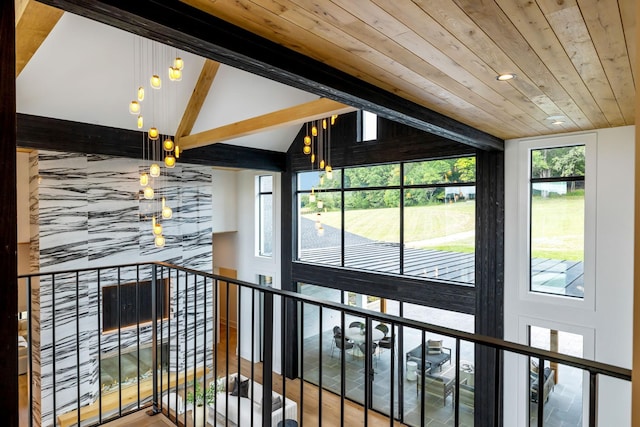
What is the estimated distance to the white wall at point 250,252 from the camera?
27.4ft

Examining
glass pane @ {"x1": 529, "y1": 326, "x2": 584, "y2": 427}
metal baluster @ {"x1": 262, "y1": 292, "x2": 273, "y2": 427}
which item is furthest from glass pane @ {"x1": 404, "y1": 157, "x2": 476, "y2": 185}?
metal baluster @ {"x1": 262, "y1": 292, "x2": 273, "y2": 427}

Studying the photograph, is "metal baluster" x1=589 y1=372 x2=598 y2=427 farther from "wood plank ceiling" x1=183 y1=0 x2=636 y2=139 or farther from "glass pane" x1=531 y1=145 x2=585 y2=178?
"glass pane" x1=531 y1=145 x2=585 y2=178

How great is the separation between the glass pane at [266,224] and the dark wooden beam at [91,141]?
1865 mm

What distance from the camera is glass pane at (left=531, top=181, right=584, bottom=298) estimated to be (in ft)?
15.3

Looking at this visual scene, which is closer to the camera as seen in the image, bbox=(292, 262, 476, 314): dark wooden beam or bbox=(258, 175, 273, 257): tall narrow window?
bbox=(292, 262, 476, 314): dark wooden beam

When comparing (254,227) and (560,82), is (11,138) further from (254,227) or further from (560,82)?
(254,227)

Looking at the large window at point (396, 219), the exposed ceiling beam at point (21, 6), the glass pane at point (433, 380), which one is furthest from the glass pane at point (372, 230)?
the exposed ceiling beam at point (21, 6)

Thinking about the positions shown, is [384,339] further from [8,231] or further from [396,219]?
[8,231]

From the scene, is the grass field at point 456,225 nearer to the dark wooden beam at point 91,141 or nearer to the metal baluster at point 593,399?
the dark wooden beam at point 91,141

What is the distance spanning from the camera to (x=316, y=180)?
7.75 meters

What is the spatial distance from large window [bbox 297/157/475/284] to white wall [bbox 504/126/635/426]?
2.30 feet

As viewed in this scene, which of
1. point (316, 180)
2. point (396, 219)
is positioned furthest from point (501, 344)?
point (316, 180)

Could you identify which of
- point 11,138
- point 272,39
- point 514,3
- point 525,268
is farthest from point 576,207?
point 11,138

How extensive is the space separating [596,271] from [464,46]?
3.79 metres
